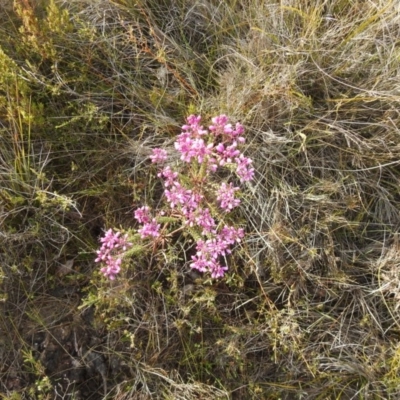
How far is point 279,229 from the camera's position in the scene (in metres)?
2.12

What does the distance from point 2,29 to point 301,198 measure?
150 cm

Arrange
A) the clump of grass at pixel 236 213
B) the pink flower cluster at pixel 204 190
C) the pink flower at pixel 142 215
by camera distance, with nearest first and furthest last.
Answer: the pink flower cluster at pixel 204 190, the pink flower at pixel 142 215, the clump of grass at pixel 236 213

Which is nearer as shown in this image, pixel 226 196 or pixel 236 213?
pixel 226 196

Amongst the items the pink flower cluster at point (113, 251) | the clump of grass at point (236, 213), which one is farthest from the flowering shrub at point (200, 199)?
the clump of grass at point (236, 213)

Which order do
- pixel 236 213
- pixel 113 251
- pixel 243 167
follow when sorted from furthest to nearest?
pixel 236 213 < pixel 113 251 < pixel 243 167

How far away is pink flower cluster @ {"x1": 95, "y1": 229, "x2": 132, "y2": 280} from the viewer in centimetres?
190

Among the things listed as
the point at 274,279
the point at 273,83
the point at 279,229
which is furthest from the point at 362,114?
the point at 274,279

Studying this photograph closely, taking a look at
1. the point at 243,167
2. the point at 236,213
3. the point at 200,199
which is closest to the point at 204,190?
the point at 200,199

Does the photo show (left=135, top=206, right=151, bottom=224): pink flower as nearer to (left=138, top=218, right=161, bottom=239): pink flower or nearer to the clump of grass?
(left=138, top=218, right=161, bottom=239): pink flower

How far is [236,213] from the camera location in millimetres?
2172

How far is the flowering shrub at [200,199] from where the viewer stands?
1.82 m

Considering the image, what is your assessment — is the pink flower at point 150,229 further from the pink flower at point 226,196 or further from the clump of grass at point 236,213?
the pink flower at point 226,196

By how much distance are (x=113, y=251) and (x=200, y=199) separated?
406mm

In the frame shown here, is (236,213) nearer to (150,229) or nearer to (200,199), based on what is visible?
(200,199)
